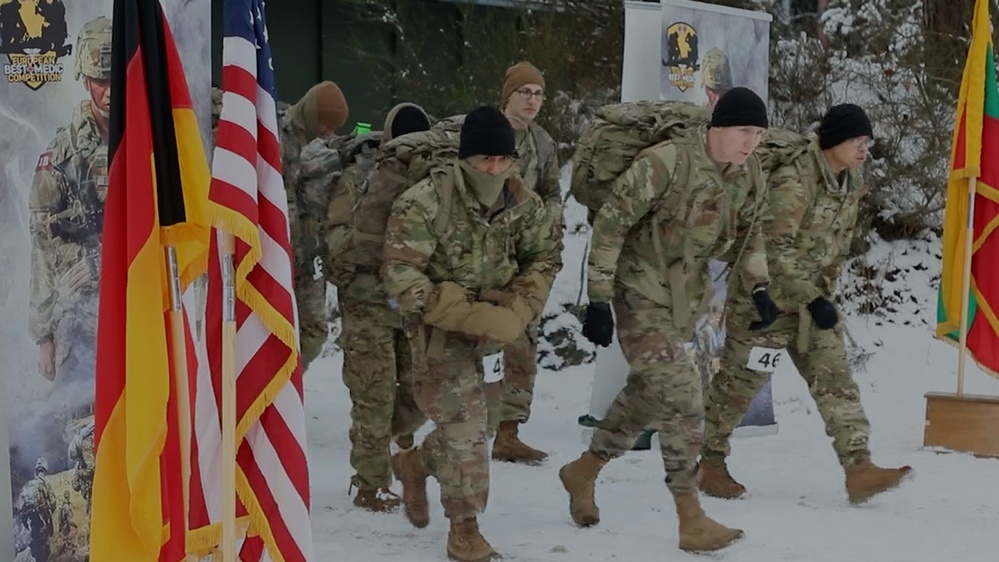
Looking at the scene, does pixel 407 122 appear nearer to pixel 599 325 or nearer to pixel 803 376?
pixel 599 325

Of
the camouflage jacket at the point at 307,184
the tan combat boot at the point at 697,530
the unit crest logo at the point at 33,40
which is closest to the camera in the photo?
the unit crest logo at the point at 33,40

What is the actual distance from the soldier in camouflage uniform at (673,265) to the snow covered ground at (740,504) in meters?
0.45

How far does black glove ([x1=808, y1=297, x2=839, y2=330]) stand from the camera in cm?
651

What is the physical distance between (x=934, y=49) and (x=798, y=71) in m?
1.44

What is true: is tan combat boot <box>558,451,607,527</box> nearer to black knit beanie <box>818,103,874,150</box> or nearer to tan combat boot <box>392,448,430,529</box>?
tan combat boot <box>392,448,430,529</box>

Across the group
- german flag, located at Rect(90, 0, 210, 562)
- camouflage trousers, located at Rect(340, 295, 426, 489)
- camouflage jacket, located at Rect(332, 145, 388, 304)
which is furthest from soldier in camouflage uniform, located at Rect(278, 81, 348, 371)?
german flag, located at Rect(90, 0, 210, 562)

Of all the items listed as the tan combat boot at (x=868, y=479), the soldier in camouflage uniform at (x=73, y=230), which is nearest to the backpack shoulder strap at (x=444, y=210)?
the soldier in camouflage uniform at (x=73, y=230)

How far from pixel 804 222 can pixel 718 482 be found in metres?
1.49

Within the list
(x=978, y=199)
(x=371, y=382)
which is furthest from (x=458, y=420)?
(x=978, y=199)

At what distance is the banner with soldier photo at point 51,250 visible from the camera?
4574mm

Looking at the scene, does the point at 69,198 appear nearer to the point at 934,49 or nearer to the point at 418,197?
the point at 418,197

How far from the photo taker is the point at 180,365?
3873mm

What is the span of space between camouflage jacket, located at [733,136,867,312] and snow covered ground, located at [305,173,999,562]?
45.9 inches

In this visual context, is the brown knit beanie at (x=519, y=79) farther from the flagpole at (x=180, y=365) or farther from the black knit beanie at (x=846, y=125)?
the flagpole at (x=180, y=365)
